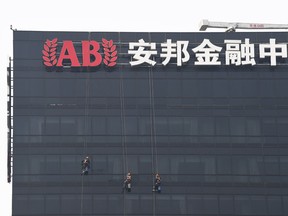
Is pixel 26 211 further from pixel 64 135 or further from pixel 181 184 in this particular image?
pixel 181 184

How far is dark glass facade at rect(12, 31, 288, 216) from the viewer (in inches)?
4146

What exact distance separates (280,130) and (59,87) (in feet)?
73.8

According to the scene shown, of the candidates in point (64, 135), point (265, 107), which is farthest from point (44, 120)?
point (265, 107)

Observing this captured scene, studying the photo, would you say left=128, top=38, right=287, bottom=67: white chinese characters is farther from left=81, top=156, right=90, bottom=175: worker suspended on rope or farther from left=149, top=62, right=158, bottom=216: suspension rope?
Answer: left=81, top=156, right=90, bottom=175: worker suspended on rope

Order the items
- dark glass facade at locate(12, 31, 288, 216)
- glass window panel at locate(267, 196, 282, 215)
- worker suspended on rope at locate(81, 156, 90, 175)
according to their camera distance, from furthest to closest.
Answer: glass window panel at locate(267, 196, 282, 215)
dark glass facade at locate(12, 31, 288, 216)
worker suspended on rope at locate(81, 156, 90, 175)

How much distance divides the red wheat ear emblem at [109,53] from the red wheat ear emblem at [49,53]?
4946 millimetres

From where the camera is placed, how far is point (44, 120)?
107m

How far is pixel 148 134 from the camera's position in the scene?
A: 10719 cm

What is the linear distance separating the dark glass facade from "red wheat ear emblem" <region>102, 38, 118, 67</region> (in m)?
0.76

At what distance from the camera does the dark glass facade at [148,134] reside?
10531 centimetres

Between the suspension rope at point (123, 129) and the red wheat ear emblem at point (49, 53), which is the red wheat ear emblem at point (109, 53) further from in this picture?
the red wheat ear emblem at point (49, 53)

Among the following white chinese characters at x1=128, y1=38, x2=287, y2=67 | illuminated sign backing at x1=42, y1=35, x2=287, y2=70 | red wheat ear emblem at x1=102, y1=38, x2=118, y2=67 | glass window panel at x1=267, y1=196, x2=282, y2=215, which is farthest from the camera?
white chinese characters at x1=128, y1=38, x2=287, y2=67

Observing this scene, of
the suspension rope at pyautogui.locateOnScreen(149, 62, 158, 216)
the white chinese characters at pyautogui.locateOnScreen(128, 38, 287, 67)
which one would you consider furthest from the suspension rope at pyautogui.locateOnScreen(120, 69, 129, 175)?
the white chinese characters at pyautogui.locateOnScreen(128, 38, 287, 67)

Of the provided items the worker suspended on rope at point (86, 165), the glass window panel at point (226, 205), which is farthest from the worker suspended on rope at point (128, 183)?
the glass window panel at point (226, 205)
